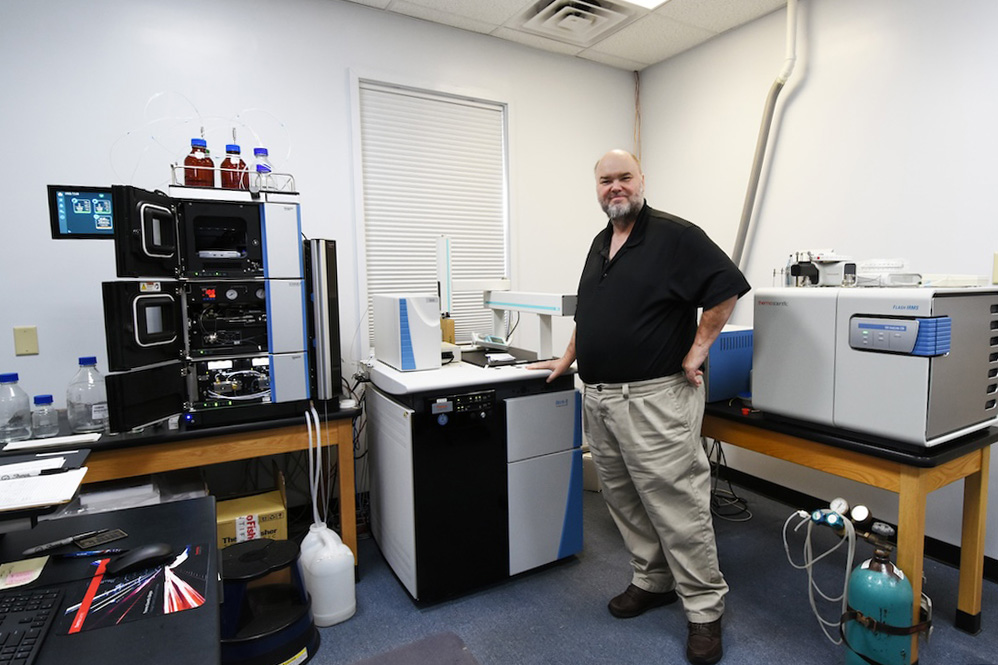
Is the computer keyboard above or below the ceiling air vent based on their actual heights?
below

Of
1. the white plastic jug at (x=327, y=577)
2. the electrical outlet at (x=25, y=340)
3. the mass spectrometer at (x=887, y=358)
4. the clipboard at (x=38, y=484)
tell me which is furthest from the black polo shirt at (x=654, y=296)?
the electrical outlet at (x=25, y=340)

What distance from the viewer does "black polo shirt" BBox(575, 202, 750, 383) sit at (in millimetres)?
1781

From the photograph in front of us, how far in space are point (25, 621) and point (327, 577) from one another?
4.08ft

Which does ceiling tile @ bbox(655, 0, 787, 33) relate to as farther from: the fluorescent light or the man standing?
the man standing

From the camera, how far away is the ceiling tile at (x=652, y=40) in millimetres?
3010

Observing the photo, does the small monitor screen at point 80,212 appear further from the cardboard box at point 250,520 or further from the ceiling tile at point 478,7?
the ceiling tile at point 478,7

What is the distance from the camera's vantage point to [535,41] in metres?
3.18

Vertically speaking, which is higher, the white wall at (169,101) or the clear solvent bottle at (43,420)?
the white wall at (169,101)

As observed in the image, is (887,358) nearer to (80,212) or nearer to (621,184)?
(621,184)

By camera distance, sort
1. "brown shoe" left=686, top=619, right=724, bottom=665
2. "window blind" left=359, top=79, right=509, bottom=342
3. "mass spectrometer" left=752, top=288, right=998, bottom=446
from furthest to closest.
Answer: "window blind" left=359, top=79, right=509, bottom=342 → "brown shoe" left=686, top=619, right=724, bottom=665 → "mass spectrometer" left=752, top=288, right=998, bottom=446

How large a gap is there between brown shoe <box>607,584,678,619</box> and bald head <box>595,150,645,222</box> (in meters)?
1.39

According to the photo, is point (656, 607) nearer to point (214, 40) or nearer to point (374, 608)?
point (374, 608)

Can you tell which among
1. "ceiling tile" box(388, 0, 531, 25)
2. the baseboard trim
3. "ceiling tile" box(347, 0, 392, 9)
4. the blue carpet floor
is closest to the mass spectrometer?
the blue carpet floor

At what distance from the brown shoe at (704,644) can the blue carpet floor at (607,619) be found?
0.04 m
